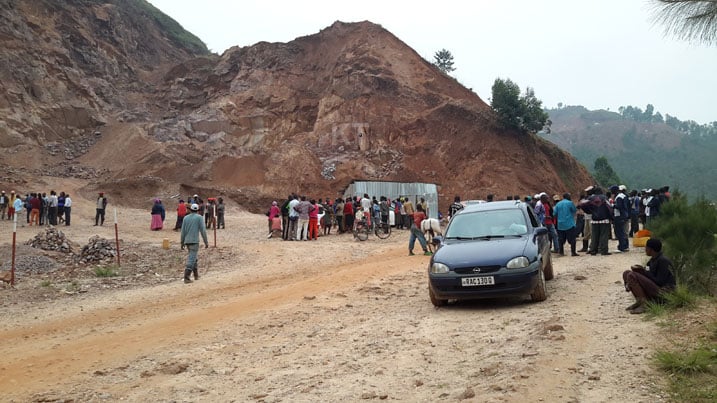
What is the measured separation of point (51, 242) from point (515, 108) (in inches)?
1589

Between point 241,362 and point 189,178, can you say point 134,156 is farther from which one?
point 241,362

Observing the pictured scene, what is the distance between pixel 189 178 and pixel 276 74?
20257mm

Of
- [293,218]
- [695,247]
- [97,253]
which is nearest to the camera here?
[695,247]

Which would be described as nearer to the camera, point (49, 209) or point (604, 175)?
point (49, 209)

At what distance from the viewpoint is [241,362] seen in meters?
6.30

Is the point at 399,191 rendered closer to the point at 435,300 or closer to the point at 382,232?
the point at 382,232

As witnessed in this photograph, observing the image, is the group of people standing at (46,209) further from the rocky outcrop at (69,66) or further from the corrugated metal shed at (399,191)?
the rocky outcrop at (69,66)

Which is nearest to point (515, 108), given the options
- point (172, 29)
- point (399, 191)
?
point (399, 191)

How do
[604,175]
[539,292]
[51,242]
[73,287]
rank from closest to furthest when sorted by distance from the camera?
[539,292]
[73,287]
[51,242]
[604,175]

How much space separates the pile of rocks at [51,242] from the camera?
16328 millimetres

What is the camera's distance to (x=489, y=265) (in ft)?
26.1

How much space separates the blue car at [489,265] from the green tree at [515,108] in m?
41.6

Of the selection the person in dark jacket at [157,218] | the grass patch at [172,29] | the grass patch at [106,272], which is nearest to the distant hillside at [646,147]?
the grass patch at [172,29]

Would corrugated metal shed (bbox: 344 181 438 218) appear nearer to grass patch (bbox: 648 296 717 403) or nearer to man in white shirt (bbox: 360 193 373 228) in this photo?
man in white shirt (bbox: 360 193 373 228)
